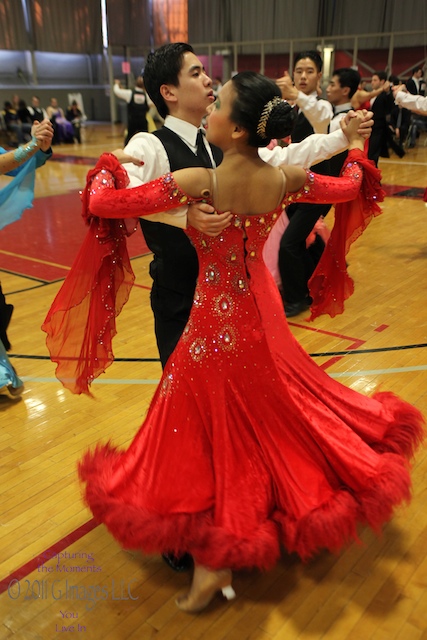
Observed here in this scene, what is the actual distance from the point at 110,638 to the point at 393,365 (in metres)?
2.20

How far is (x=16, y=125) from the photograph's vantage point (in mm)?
14508

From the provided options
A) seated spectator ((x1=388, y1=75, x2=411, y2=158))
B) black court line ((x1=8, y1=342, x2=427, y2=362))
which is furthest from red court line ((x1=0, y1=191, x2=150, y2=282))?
seated spectator ((x1=388, y1=75, x2=411, y2=158))

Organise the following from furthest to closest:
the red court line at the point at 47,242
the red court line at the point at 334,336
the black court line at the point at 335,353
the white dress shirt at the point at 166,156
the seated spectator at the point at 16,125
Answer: the seated spectator at the point at 16,125 → the red court line at the point at 47,242 → the black court line at the point at 335,353 → the red court line at the point at 334,336 → the white dress shirt at the point at 166,156

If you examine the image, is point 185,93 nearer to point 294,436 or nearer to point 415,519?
point 294,436

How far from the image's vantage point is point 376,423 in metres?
2.05

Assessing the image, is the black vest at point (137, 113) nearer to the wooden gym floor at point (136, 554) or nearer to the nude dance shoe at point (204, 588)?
the wooden gym floor at point (136, 554)

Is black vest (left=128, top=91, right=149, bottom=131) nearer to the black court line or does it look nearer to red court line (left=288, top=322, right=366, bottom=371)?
red court line (left=288, top=322, right=366, bottom=371)

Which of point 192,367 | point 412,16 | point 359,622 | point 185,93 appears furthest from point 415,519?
point 412,16

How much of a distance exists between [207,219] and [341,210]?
30.2 inches

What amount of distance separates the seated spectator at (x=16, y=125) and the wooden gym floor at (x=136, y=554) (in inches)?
440

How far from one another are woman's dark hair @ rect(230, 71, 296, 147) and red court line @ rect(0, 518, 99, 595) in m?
1.47

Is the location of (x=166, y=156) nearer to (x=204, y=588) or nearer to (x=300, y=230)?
(x=204, y=588)

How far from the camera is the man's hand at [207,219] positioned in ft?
5.29

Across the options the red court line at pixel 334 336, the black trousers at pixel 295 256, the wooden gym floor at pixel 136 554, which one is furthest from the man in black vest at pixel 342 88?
the red court line at pixel 334 336
